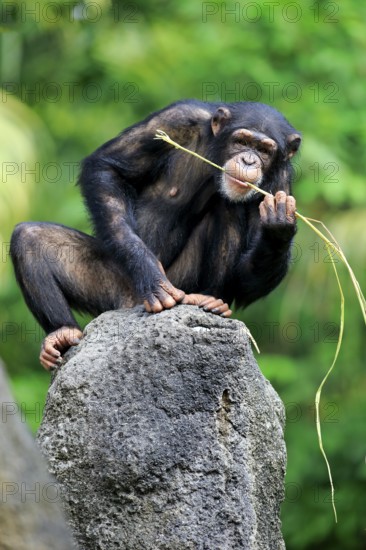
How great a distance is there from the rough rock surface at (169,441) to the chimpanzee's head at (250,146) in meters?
1.37

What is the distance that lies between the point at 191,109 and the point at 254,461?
2.64 metres

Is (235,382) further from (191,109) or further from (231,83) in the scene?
(231,83)

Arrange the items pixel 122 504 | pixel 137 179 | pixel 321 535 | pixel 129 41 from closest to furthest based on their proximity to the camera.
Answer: pixel 122 504 < pixel 137 179 < pixel 321 535 < pixel 129 41

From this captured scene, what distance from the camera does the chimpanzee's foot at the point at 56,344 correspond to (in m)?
6.14

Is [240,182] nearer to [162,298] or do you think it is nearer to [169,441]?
[162,298]

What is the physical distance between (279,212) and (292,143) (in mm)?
1029

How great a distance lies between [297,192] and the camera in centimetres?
1243

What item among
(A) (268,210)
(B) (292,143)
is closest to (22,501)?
(A) (268,210)

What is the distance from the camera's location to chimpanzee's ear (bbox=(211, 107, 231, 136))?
6.84m

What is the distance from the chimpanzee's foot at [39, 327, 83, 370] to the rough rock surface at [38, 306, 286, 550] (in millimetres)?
690

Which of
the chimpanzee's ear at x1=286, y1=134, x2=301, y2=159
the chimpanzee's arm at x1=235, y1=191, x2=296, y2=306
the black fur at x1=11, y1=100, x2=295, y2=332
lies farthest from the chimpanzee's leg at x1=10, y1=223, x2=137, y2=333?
the chimpanzee's ear at x1=286, y1=134, x2=301, y2=159

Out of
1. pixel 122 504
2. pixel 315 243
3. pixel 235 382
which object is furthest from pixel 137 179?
pixel 315 243

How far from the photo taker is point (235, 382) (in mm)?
5230

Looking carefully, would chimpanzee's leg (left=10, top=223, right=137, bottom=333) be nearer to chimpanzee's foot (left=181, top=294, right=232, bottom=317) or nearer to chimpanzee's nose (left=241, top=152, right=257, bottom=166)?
chimpanzee's foot (left=181, top=294, right=232, bottom=317)
